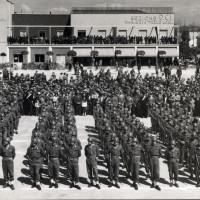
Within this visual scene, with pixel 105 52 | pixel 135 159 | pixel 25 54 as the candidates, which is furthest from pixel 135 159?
pixel 25 54

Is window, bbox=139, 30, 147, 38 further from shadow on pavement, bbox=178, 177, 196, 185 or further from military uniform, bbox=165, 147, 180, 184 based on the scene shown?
military uniform, bbox=165, 147, 180, 184

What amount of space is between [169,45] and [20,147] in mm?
30047

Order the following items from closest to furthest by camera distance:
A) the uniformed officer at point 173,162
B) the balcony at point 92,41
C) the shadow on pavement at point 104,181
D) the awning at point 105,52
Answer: the uniformed officer at point 173,162 < the shadow on pavement at point 104,181 < the awning at point 105,52 < the balcony at point 92,41

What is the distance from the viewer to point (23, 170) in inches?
643

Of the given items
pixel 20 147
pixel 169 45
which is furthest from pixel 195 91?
pixel 169 45

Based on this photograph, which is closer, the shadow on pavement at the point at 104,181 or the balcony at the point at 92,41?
the shadow on pavement at the point at 104,181

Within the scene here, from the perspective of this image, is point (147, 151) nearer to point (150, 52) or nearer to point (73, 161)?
point (73, 161)

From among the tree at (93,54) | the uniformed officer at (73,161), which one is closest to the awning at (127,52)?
the tree at (93,54)

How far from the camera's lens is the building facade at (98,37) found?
153 ft

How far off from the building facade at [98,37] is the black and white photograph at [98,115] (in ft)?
0.35

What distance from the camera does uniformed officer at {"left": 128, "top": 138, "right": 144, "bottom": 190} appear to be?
14.6 meters

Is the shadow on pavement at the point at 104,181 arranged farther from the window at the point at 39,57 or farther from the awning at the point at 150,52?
the window at the point at 39,57

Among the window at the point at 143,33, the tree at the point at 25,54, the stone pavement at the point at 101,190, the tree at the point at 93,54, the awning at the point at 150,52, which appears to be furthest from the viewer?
the window at the point at 143,33

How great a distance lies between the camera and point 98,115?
20.5m
